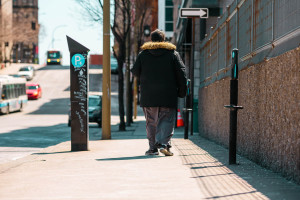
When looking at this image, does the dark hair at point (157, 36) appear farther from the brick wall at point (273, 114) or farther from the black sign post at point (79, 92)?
the black sign post at point (79, 92)

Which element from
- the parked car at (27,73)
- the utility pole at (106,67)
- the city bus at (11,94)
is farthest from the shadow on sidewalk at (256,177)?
the parked car at (27,73)

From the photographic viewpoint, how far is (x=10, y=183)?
6539mm

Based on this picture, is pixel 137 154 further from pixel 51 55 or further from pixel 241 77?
pixel 51 55

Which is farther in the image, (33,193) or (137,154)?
(137,154)

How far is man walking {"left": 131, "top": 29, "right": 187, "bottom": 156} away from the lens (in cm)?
911

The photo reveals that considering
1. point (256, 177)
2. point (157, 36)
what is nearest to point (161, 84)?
point (157, 36)

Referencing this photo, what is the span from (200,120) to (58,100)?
42948mm

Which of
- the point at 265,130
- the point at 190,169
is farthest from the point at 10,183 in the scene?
the point at 265,130

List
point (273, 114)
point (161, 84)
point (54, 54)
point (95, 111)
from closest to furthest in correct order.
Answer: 1. point (273, 114)
2. point (161, 84)
3. point (95, 111)
4. point (54, 54)

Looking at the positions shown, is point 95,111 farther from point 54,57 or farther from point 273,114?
point 54,57

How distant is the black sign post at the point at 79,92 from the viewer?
1088 centimetres

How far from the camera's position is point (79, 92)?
35.9ft

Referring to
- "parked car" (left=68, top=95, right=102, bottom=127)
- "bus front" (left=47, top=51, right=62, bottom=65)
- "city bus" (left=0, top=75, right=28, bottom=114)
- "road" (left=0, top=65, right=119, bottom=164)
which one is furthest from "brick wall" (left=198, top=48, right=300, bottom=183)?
"bus front" (left=47, top=51, right=62, bottom=65)

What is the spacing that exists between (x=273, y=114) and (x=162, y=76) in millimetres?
2405
